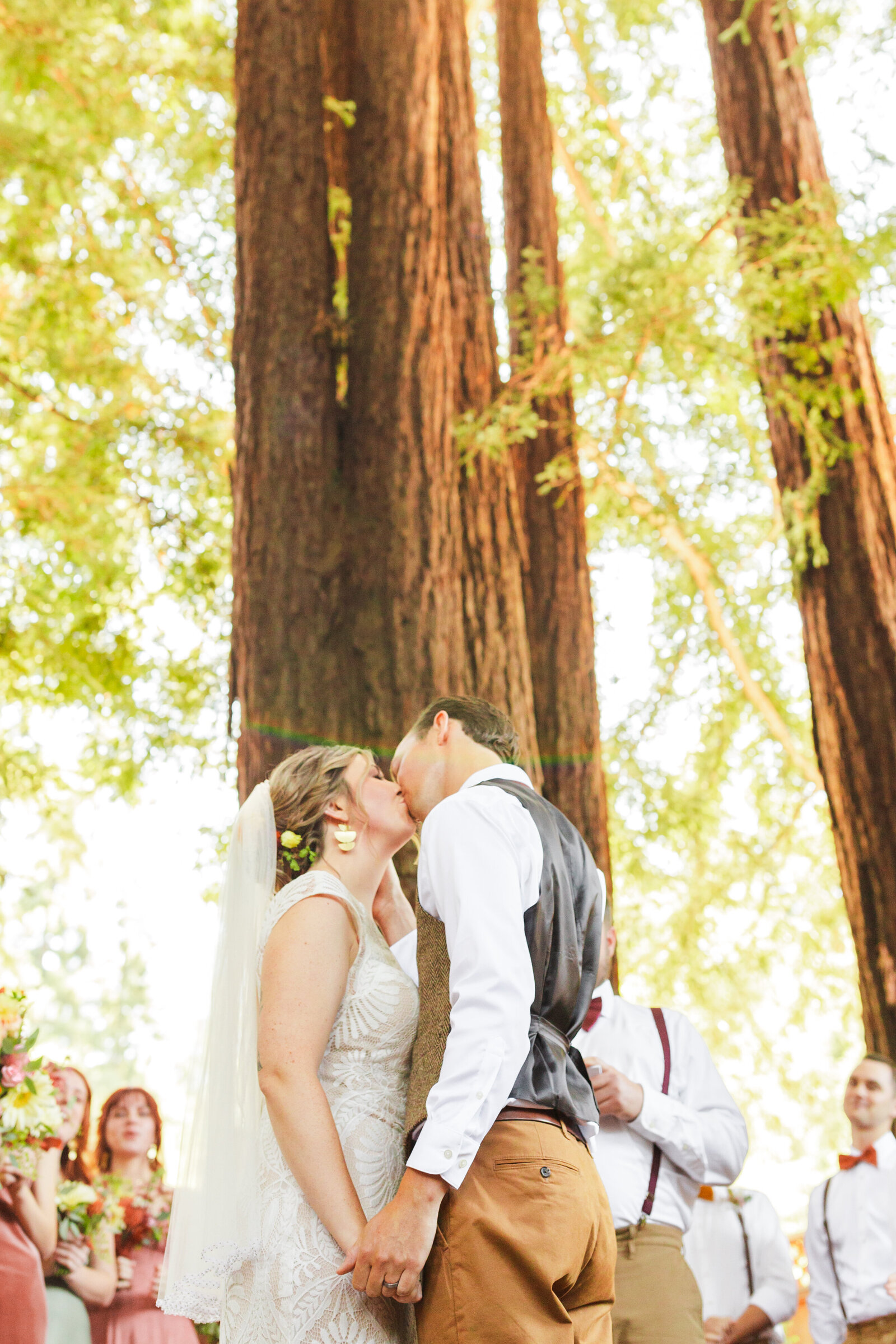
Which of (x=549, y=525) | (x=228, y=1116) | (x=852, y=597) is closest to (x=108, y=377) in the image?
(x=549, y=525)

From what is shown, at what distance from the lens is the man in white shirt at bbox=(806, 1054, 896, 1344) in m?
4.76

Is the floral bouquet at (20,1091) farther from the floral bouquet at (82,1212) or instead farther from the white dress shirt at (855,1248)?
the white dress shirt at (855,1248)

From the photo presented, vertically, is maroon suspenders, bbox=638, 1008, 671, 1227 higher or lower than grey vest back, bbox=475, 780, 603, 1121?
lower

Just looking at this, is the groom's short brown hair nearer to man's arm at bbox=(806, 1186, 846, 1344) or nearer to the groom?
the groom

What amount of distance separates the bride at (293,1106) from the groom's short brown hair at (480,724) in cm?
35

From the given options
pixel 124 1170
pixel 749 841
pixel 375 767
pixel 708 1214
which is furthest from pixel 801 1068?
pixel 375 767

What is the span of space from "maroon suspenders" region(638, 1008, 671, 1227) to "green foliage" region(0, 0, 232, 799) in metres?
4.31

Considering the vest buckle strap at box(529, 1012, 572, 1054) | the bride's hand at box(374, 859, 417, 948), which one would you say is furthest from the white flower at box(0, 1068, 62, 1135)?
the vest buckle strap at box(529, 1012, 572, 1054)

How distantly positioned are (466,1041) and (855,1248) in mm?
3482

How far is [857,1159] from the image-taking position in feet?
16.7

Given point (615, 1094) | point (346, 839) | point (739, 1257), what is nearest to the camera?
point (346, 839)

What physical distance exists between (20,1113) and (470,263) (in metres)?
3.90

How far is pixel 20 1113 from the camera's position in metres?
4.19

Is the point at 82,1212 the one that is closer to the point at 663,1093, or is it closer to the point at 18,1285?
the point at 18,1285
